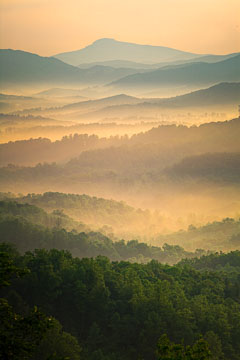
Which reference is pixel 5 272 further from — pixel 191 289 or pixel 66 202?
pixel 66 202

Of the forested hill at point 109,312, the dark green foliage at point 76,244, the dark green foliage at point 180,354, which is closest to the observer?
the dark green foliage at point 180,354

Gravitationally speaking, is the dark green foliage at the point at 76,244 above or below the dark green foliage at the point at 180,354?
above

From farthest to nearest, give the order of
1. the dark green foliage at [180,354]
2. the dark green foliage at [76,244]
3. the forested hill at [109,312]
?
the dark green foliage at [76,244]
the forested hill at [109,312]
the dark green foliage at [180,354]

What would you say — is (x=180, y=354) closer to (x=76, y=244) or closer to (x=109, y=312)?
(x=109, y=312)

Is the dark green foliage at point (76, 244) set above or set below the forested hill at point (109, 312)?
above

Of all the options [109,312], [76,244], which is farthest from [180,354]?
[76,244]

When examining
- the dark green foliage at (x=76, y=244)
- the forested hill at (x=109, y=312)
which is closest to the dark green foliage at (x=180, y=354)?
the forested hill at (x=109, y=312)

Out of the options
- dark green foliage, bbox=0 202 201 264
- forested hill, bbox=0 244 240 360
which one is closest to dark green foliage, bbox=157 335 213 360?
forested hill, bbox=0 244 240 360

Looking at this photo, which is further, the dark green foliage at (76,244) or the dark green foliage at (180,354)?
the dark green foliage at (76,244)

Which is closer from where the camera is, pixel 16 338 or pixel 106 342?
pixel 16 338

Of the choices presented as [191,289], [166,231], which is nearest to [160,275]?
[191,289]

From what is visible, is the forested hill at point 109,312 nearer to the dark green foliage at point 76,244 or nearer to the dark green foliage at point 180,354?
the dark green foliage at point 180,354
